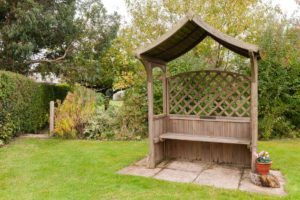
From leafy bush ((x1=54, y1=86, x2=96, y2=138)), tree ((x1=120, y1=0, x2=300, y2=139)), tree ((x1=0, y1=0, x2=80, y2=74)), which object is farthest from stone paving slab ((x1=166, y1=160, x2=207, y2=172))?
tree ((x1=0, y1=0, x2=80, y2=74))

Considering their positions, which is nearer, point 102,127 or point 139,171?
point 139,171

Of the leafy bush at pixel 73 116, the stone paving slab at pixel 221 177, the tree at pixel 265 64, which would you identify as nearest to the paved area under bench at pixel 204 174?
the stone paving slab at pixel 221 177

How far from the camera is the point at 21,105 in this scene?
7648mm

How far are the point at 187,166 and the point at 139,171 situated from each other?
93cm

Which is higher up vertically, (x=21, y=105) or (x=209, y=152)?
(x=21, y=105)

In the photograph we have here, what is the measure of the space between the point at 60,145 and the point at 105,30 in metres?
6.37

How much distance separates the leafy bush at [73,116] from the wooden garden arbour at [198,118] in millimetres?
3392

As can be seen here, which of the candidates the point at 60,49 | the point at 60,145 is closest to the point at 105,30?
the point at 60,49

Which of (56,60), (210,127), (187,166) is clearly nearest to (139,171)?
(187,166)

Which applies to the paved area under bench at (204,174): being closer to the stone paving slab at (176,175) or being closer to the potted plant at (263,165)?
the stone paving slab at (176,175)

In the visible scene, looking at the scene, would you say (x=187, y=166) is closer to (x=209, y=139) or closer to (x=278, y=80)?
(x=209, y=139)

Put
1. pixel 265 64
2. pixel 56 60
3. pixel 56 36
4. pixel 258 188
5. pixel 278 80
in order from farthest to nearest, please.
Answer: pixel 56 60 < pixel 56 36 < pixel 265 64 < pixel 278 80 < pixel 258 188

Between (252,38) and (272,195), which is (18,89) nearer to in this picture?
(272,195)

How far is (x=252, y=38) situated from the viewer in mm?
9695
